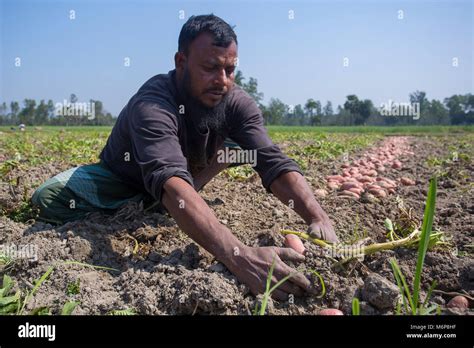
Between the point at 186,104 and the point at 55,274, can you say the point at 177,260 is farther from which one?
the point at 186,104

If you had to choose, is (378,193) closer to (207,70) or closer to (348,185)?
(348,185)

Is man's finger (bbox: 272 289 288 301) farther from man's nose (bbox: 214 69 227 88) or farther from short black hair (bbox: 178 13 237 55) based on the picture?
short black hair (bbox: 178 13 237 55)

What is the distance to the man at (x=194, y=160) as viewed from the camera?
197 cm

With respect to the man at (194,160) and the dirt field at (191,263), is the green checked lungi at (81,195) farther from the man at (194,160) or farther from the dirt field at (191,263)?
the dirt field at (191,263)

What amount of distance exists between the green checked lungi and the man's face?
92 centimetres

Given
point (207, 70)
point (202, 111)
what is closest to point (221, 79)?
point (207, 70)

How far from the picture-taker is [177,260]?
86.7 inches

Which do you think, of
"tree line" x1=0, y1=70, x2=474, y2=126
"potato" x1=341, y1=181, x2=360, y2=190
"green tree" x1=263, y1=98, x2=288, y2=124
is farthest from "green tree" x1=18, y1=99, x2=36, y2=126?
"potato" x1=341, y1=181, x2=360, y2=190

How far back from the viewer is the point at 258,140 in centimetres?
288

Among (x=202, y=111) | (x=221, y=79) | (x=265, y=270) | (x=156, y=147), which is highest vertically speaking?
(x=221, y=79)

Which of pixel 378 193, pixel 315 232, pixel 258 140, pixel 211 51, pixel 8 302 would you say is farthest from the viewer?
pixel 378 193

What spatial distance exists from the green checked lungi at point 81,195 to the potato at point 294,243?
139 cm

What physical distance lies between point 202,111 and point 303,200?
84 cm
